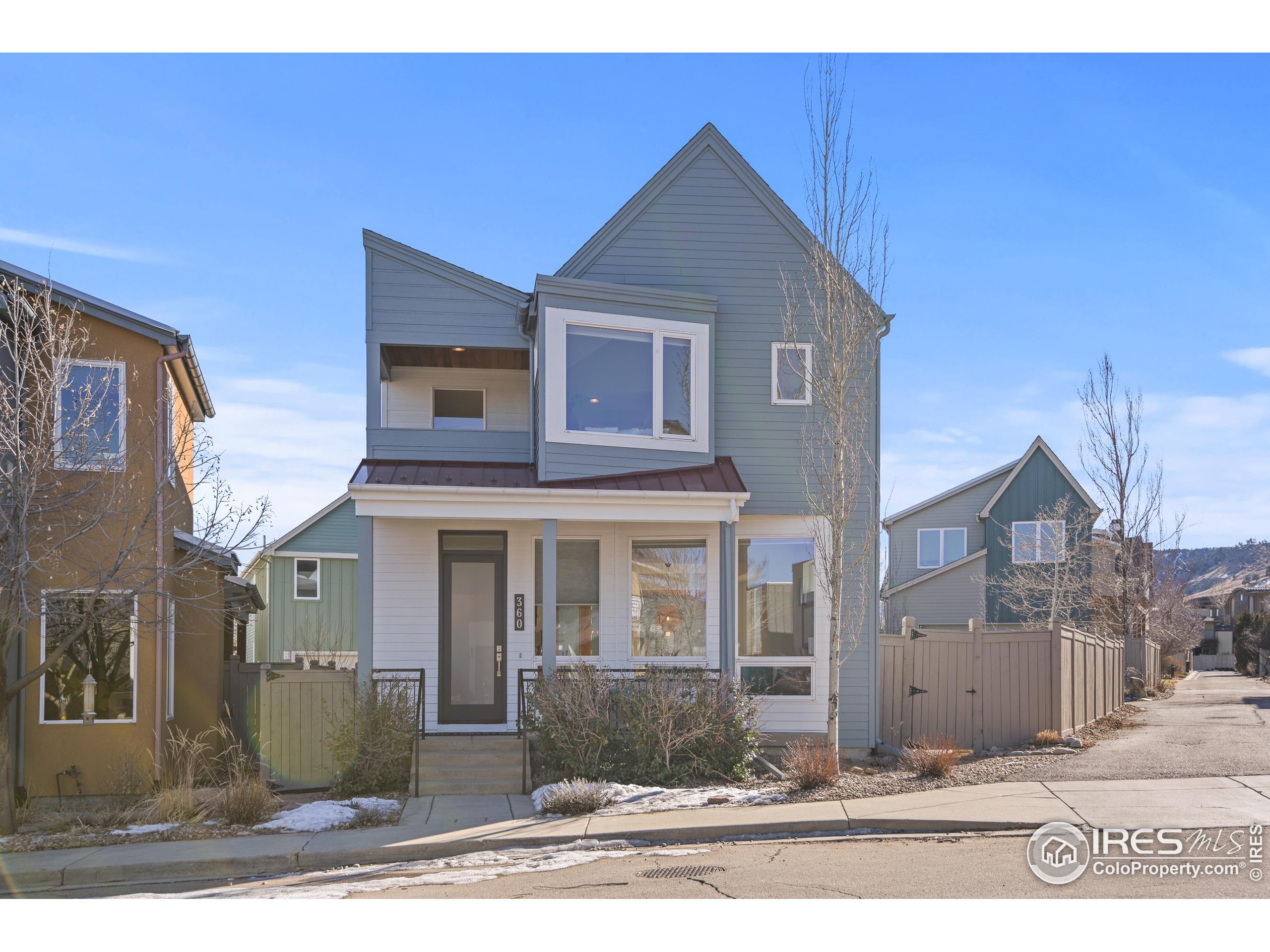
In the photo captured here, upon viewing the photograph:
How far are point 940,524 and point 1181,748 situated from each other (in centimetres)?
2040

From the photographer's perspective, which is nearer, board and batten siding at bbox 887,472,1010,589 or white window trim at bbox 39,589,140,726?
white window trim at bbox 39,589,140,726

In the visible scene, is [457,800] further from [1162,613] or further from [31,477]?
[1162,613]

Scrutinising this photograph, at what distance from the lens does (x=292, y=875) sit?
924 cm

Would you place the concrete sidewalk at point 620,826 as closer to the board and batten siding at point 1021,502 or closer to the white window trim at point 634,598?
the white window trim at point 634,598

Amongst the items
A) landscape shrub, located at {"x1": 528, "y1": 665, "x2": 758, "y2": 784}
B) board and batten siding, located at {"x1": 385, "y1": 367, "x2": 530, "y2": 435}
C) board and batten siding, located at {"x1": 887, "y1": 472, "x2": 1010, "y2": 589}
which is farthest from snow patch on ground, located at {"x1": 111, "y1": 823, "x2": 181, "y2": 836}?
board and batten siding, located at {"x1": 887, "y1": 472, "x2": 1010, "y2": 589}

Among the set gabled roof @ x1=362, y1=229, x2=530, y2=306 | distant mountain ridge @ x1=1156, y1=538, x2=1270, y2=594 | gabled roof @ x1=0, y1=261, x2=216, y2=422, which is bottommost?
distant mountain ridge @ x1=1156, y1=538, x2=1270, y2=594

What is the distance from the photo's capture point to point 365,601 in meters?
13.4

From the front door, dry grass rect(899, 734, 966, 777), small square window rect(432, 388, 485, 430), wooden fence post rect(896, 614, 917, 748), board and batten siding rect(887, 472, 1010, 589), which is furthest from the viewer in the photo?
board and batten siding rect(887, 472, 1010, 589)

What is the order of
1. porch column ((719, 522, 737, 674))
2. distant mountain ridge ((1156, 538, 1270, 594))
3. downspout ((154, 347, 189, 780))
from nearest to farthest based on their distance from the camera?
downspout ((154, 347, 189, 780)), porch column ((719, 522, 737, 674)), distant mountain ridge ((1156, 538, 1270, 594))

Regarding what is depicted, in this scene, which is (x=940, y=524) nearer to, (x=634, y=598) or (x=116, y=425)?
(x=634, y=598)

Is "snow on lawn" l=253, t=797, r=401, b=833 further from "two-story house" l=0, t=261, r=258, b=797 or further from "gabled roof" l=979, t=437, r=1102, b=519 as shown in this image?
"gabled roof" l=979, t=437, r=1102, b=519

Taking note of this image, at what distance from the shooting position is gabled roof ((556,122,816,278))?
51.7 ft

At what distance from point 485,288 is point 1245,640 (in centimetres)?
4609

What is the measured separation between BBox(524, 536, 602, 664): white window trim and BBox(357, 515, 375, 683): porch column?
2.40 metres
